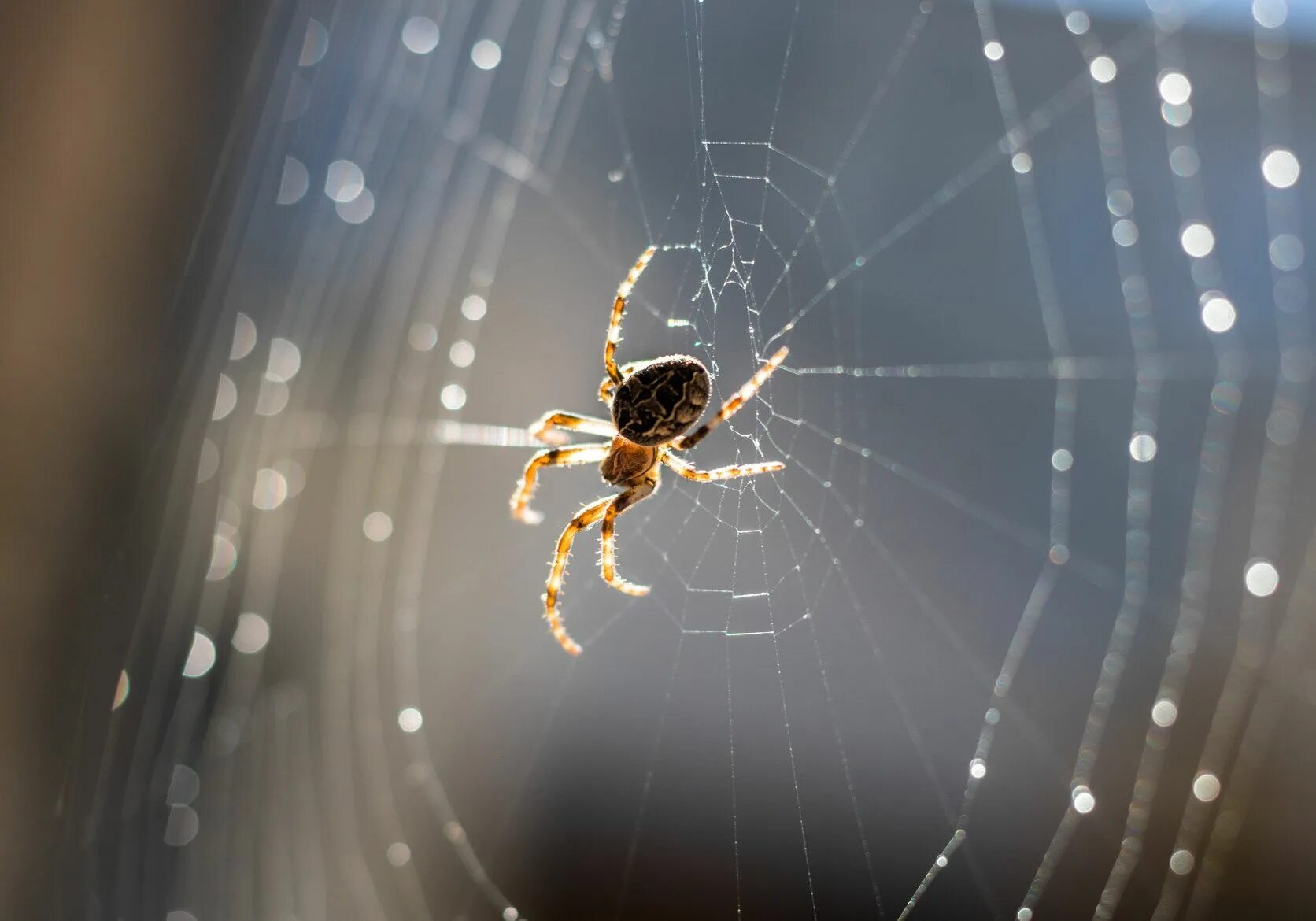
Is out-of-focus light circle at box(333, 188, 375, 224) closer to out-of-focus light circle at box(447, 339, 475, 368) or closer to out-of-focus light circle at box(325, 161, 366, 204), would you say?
out-of-focus light circle at box(325, 161, 366, 204)

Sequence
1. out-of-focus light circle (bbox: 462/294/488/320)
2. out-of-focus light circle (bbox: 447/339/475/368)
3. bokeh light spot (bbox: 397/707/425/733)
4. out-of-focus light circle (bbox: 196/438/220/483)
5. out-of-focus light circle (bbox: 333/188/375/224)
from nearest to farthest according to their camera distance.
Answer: out-of-focus light circle (bbox: 196/438/220/483)
out-of-focus light circle (bbox: 333/188/375/224)
bokeh light spot (bbox: 397/707/425/733)
out-of-focus light circle (bbox: 462/294/488/320)
out-of-focus light circle (bbox: 447/339/475/368)

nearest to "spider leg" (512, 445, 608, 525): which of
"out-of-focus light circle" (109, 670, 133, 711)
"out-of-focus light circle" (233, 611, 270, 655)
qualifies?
"out-of-focus light circle" (109, 670, 133, 711)

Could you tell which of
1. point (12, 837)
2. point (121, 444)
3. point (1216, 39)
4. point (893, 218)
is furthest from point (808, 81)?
point (12, 837)

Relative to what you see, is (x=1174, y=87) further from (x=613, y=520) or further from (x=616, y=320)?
(x=613, y=520)

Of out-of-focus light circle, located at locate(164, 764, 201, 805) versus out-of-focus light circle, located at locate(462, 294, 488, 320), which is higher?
out-of-focus light circle, located at locate(462, 294, 488, 320)

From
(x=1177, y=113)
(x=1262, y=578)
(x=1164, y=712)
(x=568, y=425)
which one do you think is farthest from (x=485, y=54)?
(x=1262, y=578)

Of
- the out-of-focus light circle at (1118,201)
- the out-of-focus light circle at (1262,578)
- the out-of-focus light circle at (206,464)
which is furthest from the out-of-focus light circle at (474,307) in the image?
the out-of-focus light circle at (1262,578)
